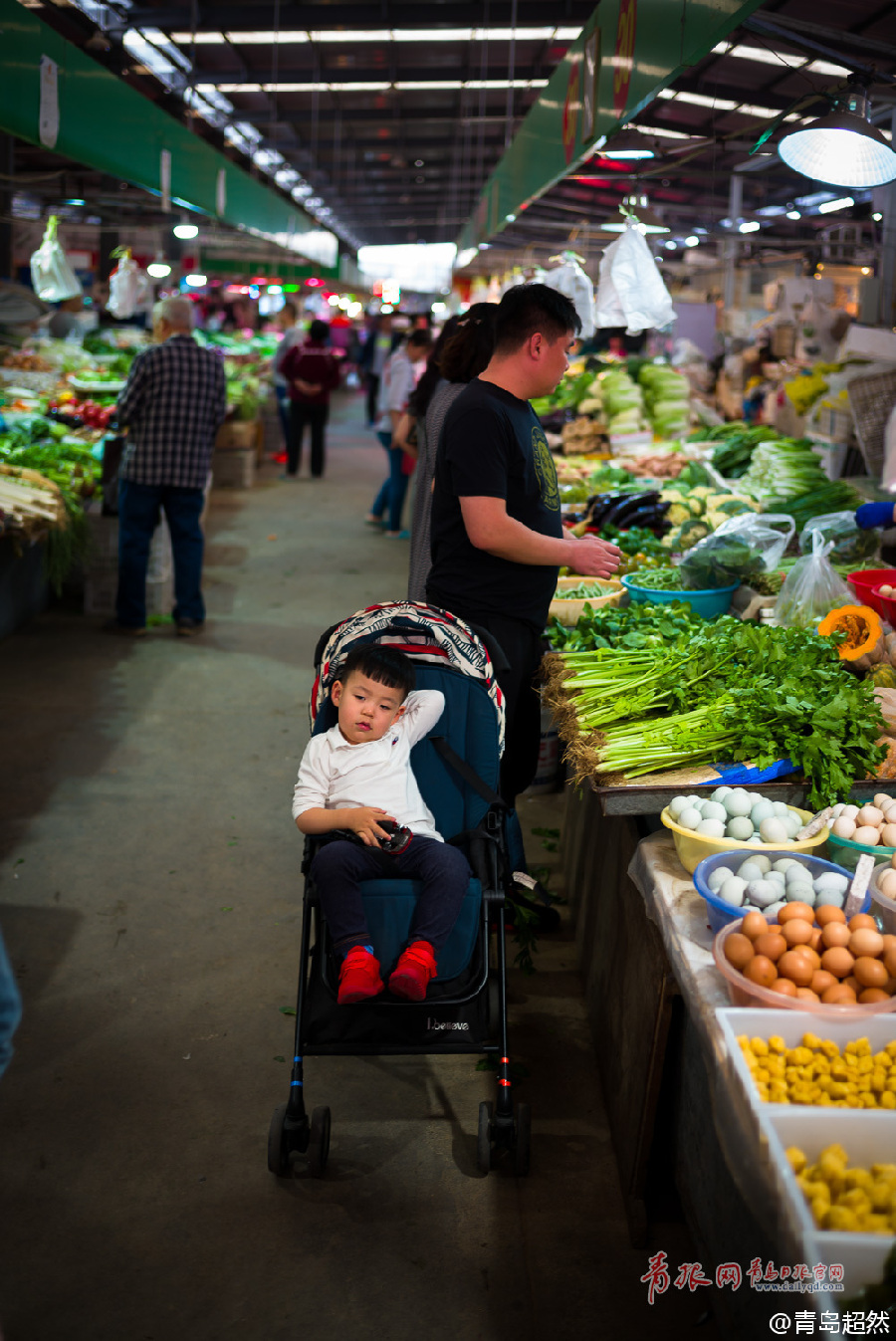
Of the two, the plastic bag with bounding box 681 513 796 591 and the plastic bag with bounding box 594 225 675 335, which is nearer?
the plastic bag with bounding box 681 513 796 591

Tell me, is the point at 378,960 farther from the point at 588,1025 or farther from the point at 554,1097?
the point at 588,1025

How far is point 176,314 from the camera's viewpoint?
23.1 feet

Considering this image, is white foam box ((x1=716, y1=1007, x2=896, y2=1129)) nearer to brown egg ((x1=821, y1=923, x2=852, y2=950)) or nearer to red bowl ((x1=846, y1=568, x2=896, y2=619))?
brown egg ((x1=821, y1=923, x2=852, y2=950))

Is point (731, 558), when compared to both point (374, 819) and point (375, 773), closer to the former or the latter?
point (375, 773)

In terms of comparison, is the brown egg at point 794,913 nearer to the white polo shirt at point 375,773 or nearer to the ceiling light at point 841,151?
the white polo shirt at point 375,773

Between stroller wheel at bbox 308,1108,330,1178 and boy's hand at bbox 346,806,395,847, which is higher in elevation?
boy's hand at bbox 346,806,395,847

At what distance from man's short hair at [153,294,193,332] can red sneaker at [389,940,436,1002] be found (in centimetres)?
549

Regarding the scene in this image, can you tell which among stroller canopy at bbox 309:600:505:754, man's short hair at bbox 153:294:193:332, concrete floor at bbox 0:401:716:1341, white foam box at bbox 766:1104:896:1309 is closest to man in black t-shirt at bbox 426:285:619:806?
stroller canopy at bbox 309:600:505:754

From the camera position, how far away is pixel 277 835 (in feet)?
15.7

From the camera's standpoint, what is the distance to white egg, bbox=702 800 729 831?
2656mm

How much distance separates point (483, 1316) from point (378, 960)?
0.80 metres

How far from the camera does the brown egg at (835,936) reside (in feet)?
7.01

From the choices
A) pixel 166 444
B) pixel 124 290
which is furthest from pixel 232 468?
pixel 166 444

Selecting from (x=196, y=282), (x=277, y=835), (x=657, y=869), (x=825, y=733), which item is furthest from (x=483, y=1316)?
(x=196, y=282)
